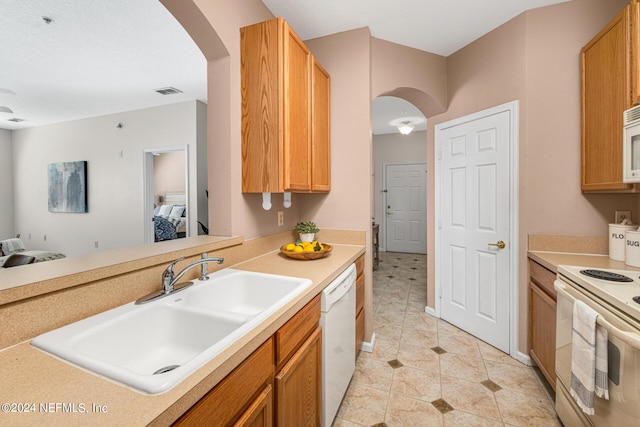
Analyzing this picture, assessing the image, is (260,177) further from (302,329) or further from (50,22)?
(50,22)

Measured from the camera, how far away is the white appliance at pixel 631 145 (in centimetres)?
145

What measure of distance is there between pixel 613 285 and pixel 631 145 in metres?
0.81

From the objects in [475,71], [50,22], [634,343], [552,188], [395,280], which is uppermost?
[50,22]

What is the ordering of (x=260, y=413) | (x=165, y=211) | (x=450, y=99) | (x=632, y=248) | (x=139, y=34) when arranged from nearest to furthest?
(x=260, y=413), (x=632, y=248), (x=139, y=34), (x=450, y=99), (x=165, y=211)

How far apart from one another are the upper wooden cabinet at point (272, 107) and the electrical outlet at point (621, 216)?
7.06 feet

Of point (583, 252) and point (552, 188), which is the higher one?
point (552, 188)

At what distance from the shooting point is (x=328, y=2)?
198 centimetres

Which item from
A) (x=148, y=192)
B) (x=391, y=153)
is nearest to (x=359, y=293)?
(x=148, y=192)

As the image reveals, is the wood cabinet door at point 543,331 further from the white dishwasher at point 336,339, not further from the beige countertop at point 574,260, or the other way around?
the white dishwasher at point 336,339

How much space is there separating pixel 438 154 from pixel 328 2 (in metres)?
1.69

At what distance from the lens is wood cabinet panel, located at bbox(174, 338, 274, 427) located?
64 cm

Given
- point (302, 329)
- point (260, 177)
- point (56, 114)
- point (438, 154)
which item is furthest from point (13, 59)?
point (438, 154)

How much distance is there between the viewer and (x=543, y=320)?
185 centimetres

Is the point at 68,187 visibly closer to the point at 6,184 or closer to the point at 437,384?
the point at 6,184
